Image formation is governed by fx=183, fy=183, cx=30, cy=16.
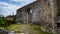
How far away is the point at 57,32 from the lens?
554cm

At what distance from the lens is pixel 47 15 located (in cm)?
630

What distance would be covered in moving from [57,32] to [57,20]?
37cm

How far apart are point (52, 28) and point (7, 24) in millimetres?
1804

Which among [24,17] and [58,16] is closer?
[58,16]

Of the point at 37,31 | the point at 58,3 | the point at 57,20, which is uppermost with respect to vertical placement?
the point at 58,3

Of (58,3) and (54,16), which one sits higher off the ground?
(58,3)

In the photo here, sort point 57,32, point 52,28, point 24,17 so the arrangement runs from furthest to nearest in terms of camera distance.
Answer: point 24,17
point 52,28
point 57,32

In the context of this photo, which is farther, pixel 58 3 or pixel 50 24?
pixel 50 24

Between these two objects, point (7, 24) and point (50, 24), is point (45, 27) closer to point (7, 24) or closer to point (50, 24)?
point (50, 24)

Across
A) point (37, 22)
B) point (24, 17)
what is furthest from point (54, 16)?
point (24, 17)

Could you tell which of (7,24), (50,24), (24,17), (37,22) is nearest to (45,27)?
(50,24)

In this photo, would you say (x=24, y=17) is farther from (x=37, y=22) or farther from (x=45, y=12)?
(x=45, y=12)

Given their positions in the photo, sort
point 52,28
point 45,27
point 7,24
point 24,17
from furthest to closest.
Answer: point 24,17, point 7,24, point 45,27, point 52,28

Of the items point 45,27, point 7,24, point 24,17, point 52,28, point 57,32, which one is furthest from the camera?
point 24,17
